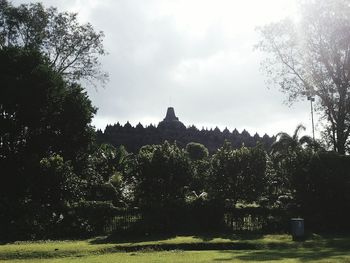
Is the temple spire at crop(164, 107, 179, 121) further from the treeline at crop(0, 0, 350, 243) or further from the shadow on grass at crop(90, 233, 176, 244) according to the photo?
the shadow on grass at crop(90, 233, 176, 244)

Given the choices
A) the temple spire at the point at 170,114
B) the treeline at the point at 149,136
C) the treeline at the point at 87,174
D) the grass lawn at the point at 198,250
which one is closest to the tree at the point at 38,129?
the treeline at the point at 87,174

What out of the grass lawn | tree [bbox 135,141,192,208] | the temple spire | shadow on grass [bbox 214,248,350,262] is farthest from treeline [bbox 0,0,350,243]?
the temple spire

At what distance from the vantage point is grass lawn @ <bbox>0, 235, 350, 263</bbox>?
17.5 meters

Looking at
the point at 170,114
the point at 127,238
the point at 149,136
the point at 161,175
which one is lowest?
the point at 127,238

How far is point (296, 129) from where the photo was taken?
50.9 meters

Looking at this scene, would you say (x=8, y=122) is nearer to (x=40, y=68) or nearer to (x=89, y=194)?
(x=40, y=68)

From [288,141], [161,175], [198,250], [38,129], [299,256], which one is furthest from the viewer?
[288,141]

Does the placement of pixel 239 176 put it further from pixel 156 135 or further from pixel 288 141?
pixel 156 135

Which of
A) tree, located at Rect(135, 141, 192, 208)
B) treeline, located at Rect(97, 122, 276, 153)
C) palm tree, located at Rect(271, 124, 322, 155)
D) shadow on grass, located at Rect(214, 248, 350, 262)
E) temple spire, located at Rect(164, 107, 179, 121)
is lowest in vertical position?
shadow on grass, located at Rect(214, 248, 350, 262)

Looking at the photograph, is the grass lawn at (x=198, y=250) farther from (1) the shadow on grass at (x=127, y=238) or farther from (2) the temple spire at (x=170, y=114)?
(2) the temple spire at (x=170, y=114)

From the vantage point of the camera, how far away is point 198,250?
2170cm

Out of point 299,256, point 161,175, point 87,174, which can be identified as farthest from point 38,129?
point 299,256

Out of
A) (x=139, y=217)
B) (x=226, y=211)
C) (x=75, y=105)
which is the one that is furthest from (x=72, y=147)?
(x=226, y=211)

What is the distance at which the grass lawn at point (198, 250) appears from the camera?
57.4 ft
